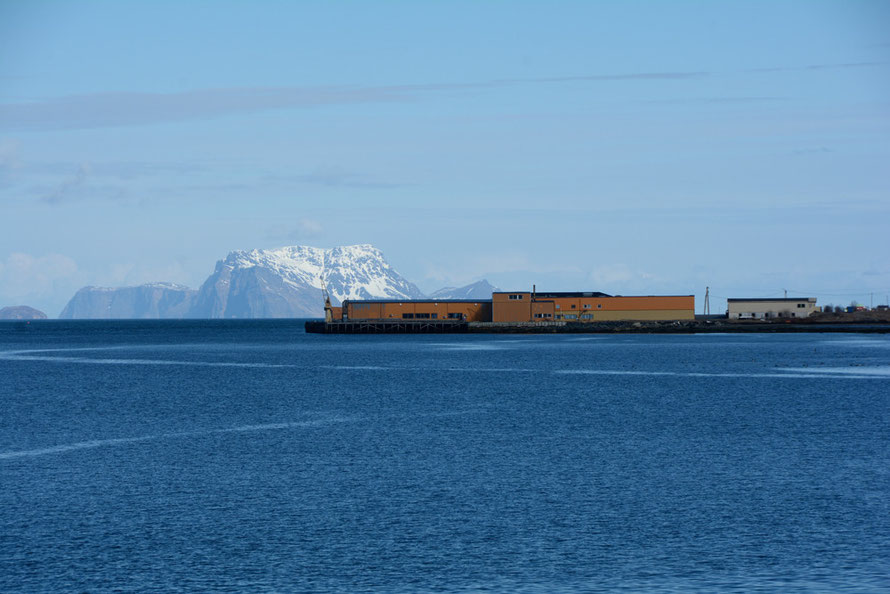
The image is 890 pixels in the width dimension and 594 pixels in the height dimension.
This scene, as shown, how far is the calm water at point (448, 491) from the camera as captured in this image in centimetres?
2248

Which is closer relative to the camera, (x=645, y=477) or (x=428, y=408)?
(x=645, y=477)

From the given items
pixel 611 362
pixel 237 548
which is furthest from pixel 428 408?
pixel 611 362

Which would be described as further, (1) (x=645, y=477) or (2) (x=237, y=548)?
(1) (x=645, y=477)

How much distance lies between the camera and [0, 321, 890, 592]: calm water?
73.8 feet

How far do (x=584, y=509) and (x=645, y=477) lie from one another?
20.0 feet

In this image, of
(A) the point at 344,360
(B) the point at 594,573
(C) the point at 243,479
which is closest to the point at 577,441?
(C) the point at 243,479

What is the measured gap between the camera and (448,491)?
3155 cm

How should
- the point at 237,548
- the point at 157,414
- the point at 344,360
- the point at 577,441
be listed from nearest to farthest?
the point at 237,548, the point at 577,441, the point at 157,414, the point at 344,360

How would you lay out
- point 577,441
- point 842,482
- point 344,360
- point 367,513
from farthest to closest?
1. point 344,360
2. point 577,441
3. point 842,482
4. point 367,513

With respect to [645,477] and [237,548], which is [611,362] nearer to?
[645,477]

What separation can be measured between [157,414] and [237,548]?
116 ft

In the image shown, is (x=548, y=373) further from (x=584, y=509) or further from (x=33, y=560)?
(x=33, y=560)

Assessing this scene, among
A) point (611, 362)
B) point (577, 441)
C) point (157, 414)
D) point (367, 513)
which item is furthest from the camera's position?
point (611, 362)

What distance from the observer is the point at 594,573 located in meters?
22.2
